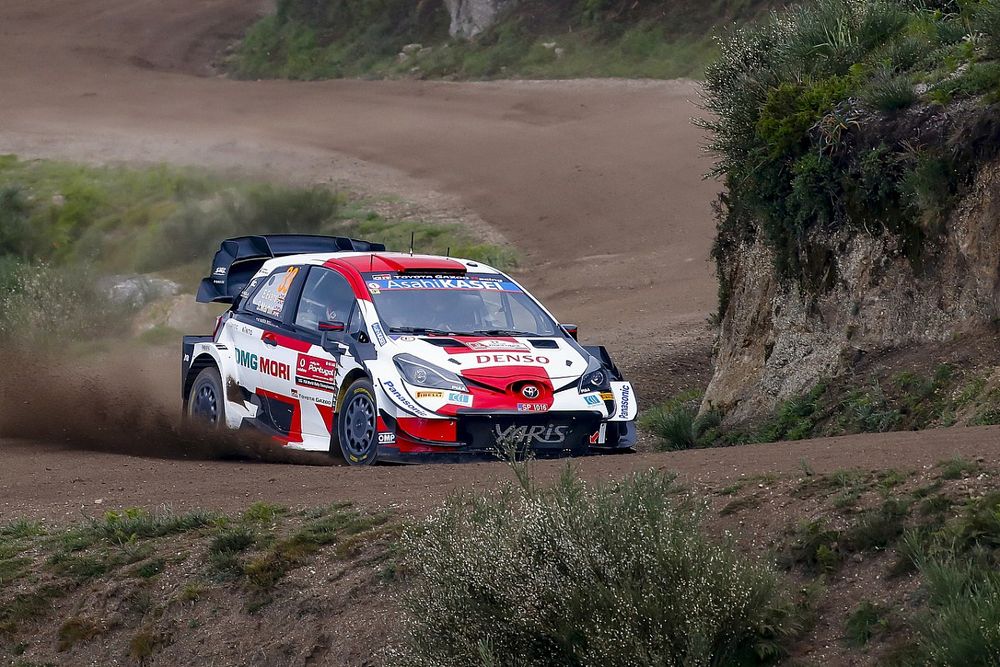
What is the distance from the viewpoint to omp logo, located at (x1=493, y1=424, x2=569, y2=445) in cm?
1031

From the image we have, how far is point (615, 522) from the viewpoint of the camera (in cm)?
597

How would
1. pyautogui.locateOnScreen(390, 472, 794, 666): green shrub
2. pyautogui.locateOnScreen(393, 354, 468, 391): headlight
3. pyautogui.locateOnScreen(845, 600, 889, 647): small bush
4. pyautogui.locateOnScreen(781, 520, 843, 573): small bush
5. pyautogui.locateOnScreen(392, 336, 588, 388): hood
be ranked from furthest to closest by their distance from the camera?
pyautogui.locateOnScreen(392, 336, 588, 388): hood → pyautogui.locateOnScreen(393, 354, 468, 391): headlight → pyautogui.locateOnScreen(781, 520, 843, 573): small bush → pyautogui.locateOnScreen(845, 600, 889, 647): small bush → pyautogui.locateOnScreen(390, 472, 794, 666): green shrub

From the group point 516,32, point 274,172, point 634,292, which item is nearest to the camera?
point 634,292

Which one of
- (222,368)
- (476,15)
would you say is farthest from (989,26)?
(476,15)

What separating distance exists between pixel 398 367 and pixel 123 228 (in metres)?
22.7

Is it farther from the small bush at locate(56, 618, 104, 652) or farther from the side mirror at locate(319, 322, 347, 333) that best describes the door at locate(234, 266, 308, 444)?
the small bush at locate(56, 618, 104, 652)

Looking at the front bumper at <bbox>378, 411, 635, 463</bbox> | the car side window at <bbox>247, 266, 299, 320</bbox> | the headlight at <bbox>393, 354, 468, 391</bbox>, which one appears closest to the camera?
the front bumper at <bbox>378, 411, 635, 463</bbox>

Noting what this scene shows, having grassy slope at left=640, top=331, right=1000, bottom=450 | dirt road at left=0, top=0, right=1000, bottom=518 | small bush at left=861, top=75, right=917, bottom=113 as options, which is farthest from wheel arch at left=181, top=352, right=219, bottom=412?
small bush at left=861, top=75, right=917, bottom=113

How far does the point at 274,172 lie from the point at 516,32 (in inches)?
495

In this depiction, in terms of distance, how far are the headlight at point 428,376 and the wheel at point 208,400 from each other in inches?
101

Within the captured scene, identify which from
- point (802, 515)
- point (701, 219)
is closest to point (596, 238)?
point (701, 219)

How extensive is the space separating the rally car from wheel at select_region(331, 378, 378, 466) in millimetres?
14

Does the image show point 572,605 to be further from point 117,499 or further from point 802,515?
point 117,499

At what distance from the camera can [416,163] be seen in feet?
111
